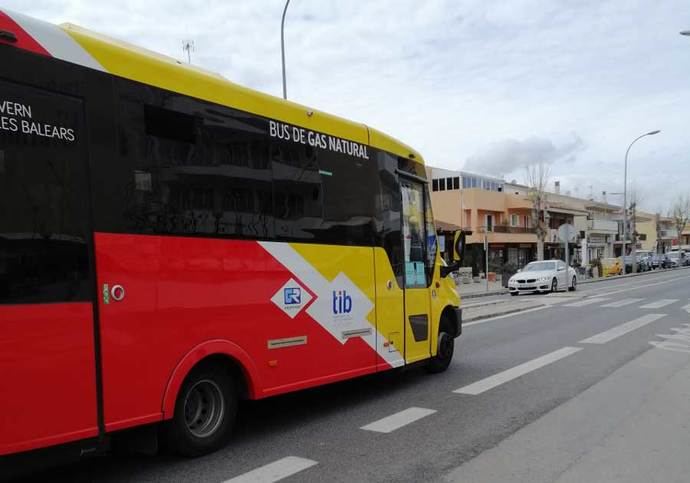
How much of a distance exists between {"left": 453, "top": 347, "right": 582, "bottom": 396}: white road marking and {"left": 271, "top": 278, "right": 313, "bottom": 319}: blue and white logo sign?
8.94ft

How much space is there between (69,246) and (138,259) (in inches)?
20.9

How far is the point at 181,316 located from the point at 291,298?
4.13 feet

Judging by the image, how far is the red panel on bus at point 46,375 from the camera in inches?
147

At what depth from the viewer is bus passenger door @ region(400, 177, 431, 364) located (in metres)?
7.62

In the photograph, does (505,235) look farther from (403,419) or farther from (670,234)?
(670,234)

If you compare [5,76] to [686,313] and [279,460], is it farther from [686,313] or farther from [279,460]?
[686,313]

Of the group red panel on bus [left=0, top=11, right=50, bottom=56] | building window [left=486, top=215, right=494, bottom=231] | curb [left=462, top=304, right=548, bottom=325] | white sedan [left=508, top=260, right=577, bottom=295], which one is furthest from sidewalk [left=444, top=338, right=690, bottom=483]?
building window [left=486, top=215, right=494, bottom=231]

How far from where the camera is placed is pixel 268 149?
A: 18.6 feet

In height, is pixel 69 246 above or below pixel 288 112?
below

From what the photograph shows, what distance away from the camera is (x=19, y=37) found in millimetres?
3914

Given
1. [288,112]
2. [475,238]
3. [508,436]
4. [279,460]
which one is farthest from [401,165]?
[475,238]

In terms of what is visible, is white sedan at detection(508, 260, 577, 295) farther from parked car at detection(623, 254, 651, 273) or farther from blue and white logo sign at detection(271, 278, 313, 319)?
parked car at detection(623, 254, 651, 273)

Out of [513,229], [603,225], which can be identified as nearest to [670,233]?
[603,225]

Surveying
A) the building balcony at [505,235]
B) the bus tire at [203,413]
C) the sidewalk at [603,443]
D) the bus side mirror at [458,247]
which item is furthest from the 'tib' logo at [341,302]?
the building balcony at [505,235]
